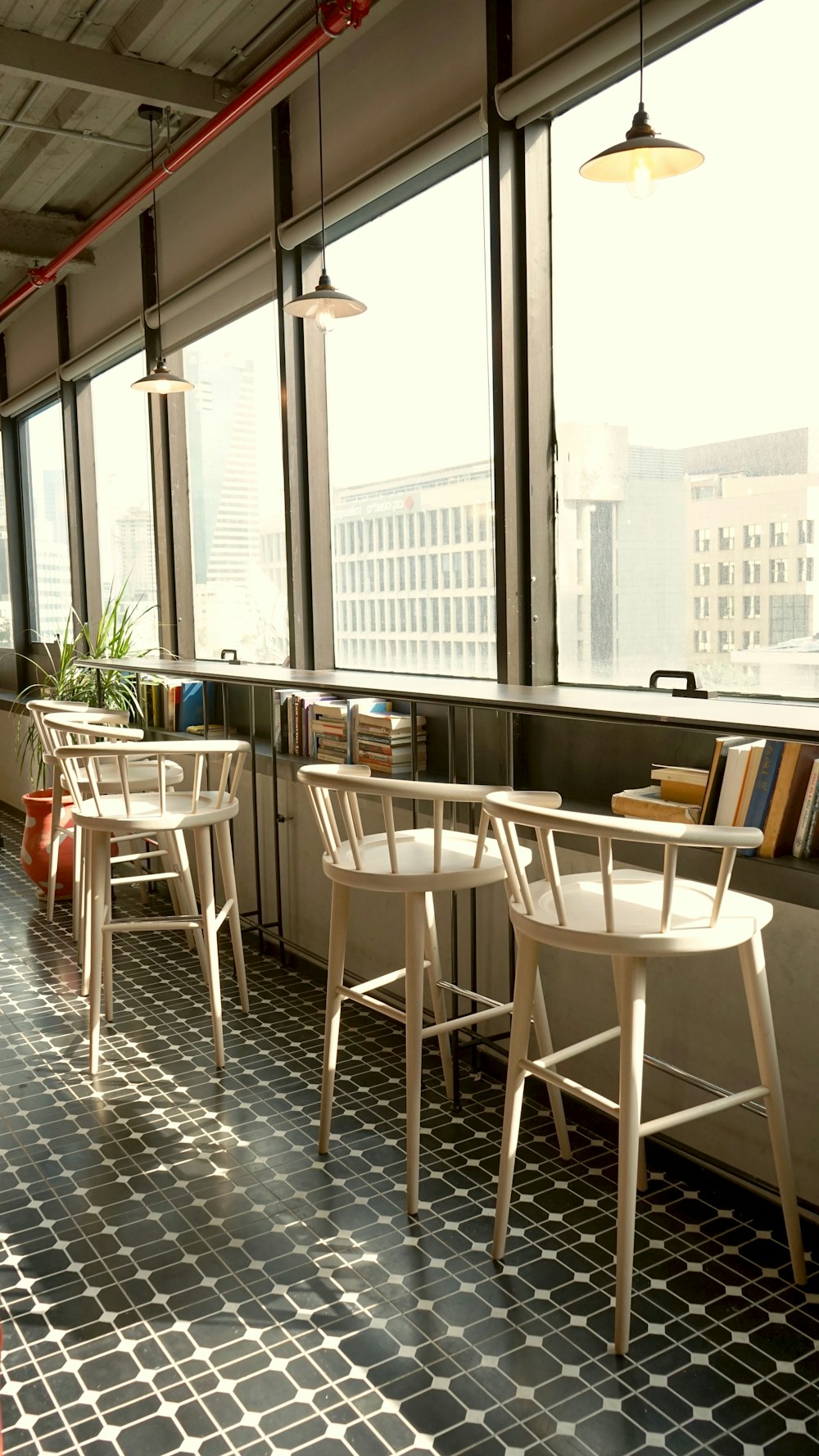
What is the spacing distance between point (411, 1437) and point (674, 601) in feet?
6.81

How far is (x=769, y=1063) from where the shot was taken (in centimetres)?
203

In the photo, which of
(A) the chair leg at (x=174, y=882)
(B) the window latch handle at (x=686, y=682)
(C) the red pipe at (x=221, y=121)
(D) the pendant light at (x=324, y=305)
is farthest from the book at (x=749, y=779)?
(C) the red pipe at (x=221, y=121)

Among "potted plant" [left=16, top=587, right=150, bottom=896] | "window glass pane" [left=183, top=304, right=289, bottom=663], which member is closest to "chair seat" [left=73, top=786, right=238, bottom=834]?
"potted plant" [left=16, top=587, right=150, bottom=896]

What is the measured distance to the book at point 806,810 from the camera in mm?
2270

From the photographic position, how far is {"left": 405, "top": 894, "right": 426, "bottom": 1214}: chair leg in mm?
2299

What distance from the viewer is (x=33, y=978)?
4008 millimetres

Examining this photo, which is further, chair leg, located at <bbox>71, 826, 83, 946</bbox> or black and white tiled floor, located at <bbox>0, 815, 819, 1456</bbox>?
chair leg, located at <bbox>71, 826, 83, 946</bbox>

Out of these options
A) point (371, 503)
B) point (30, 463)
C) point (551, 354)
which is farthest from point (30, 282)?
point (551, 354)

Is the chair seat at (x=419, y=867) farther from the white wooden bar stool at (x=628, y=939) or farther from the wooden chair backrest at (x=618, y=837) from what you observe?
the wooden chair backrest at (x=618, y=837)

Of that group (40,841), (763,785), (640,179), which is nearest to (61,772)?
(40,841)

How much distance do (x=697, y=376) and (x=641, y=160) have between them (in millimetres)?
679

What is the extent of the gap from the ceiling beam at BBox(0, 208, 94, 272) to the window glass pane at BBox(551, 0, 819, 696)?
13.6ft

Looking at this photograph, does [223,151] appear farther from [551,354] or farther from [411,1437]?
[411,1437]

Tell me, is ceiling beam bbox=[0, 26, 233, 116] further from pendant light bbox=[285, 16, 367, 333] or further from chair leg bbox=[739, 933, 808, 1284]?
chair leg bbox=[739, 933, 808, 1284]
